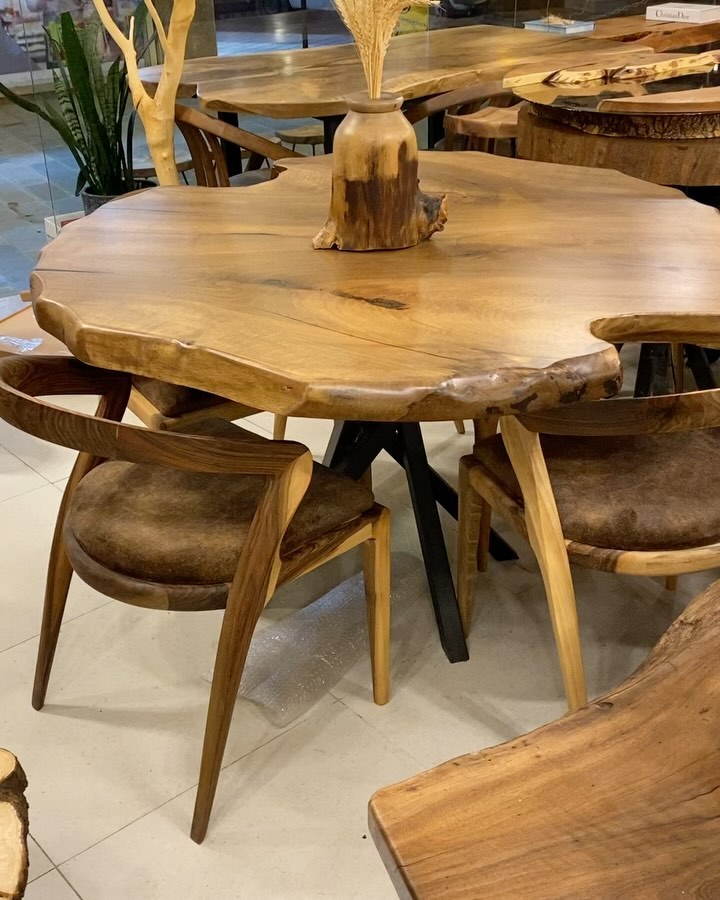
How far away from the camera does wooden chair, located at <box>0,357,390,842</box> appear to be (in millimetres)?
1218

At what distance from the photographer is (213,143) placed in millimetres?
2818

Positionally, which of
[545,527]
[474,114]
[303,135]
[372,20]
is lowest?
[545,527]

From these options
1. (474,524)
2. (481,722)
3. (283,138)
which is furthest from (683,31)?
(481,722)

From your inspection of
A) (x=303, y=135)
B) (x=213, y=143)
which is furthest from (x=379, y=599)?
(x=303, y=135)

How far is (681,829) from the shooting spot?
0.60 metres

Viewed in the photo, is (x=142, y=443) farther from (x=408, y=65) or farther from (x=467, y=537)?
(x=408, y=65)

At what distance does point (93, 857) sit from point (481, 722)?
68 centimetres

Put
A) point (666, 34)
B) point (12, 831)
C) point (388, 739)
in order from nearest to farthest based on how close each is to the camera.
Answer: point (12, 831)
point (388, 739)
point (666, 34)

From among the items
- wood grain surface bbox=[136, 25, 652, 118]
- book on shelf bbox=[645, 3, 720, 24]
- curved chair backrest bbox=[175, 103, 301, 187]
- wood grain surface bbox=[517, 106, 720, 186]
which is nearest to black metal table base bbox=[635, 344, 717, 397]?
wood grain surface bbox=[517, 106, 720, 186]

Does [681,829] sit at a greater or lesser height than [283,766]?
greater

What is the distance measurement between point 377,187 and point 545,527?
0.62m

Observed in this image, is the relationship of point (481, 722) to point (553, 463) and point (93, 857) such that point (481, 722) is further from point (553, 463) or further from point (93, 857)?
point (93, 857)

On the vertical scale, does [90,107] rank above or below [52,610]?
above

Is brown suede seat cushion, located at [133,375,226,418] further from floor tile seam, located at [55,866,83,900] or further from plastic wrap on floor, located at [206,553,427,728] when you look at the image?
floor tile seam, located at [55,866,83,900]
